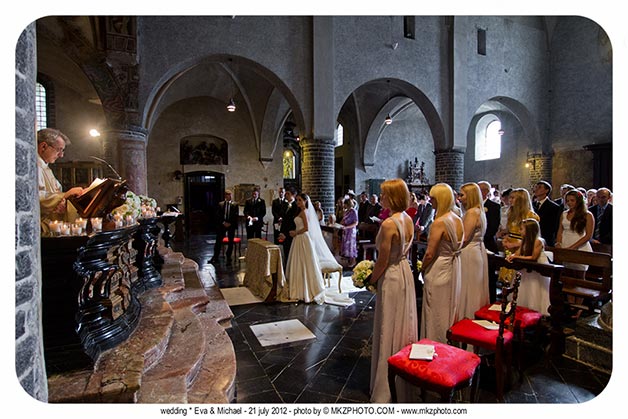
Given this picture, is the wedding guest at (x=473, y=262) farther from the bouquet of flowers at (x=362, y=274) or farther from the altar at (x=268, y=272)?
the altar at (x=268, y=272)

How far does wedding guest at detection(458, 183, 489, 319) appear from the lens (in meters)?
3.72

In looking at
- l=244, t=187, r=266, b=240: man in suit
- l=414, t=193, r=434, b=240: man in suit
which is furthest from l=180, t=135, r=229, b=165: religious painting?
l=414, t=193, r=434, b=240: man in suit

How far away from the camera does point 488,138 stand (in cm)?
1967

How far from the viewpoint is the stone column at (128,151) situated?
28.2 ft

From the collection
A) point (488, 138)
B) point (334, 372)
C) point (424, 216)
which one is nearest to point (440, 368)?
point (334, 372)

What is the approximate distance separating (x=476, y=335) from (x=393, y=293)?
75 centimetres

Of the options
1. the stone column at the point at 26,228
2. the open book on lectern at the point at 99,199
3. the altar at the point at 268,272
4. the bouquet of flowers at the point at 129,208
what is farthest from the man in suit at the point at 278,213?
the stone column at the point at 26,228

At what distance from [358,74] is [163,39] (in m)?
5.44

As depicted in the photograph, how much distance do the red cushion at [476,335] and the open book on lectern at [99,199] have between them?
9.55 feet

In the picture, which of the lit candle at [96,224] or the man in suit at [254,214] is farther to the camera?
the man in suit at [254,214]

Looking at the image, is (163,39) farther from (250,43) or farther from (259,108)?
(259,108)

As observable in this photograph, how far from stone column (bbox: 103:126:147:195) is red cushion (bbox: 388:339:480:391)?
830cm

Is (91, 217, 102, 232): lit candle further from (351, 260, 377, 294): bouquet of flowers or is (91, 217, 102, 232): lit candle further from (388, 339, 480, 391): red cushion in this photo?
(388, 339, 480, 391): red cushion

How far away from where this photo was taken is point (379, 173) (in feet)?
61.2
